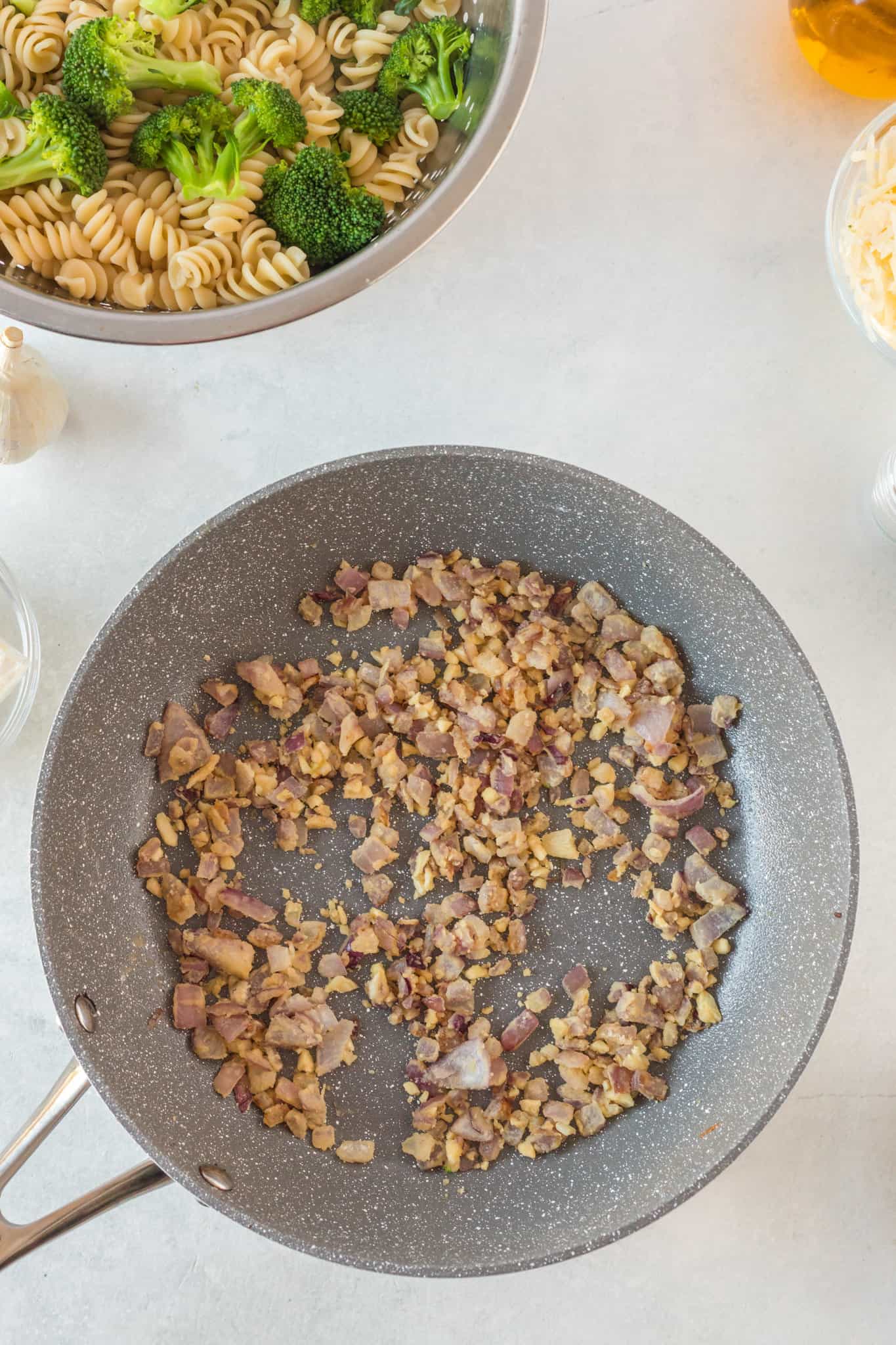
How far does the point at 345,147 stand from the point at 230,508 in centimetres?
40

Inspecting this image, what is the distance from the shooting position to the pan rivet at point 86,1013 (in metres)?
1.09

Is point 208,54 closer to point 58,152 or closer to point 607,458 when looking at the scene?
point 58,152

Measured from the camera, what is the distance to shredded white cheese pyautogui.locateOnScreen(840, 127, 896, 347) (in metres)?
1.15

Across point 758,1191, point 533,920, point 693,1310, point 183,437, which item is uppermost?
point 183,437

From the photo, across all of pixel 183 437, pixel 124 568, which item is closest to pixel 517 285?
pixel 183 437

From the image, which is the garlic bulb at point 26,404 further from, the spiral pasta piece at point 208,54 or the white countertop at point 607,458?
the spiral pasta piece at point 208,54

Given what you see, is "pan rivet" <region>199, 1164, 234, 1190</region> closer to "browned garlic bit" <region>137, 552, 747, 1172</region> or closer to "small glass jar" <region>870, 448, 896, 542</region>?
"browned garlic bit" <region>137, 552, 747, 1172</region>

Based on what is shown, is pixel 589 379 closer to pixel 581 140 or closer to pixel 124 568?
pixel 581 140

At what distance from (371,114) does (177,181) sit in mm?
214

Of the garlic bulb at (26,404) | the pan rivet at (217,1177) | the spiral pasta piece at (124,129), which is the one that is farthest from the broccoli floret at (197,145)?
the pan rivet at (217,1177)

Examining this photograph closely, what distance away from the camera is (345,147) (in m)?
1.14

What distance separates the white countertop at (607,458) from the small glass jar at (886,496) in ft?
0.05

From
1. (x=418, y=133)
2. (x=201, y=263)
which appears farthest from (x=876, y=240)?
(x=201, y=263)

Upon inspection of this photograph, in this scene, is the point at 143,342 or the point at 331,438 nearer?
the point at 143,342
